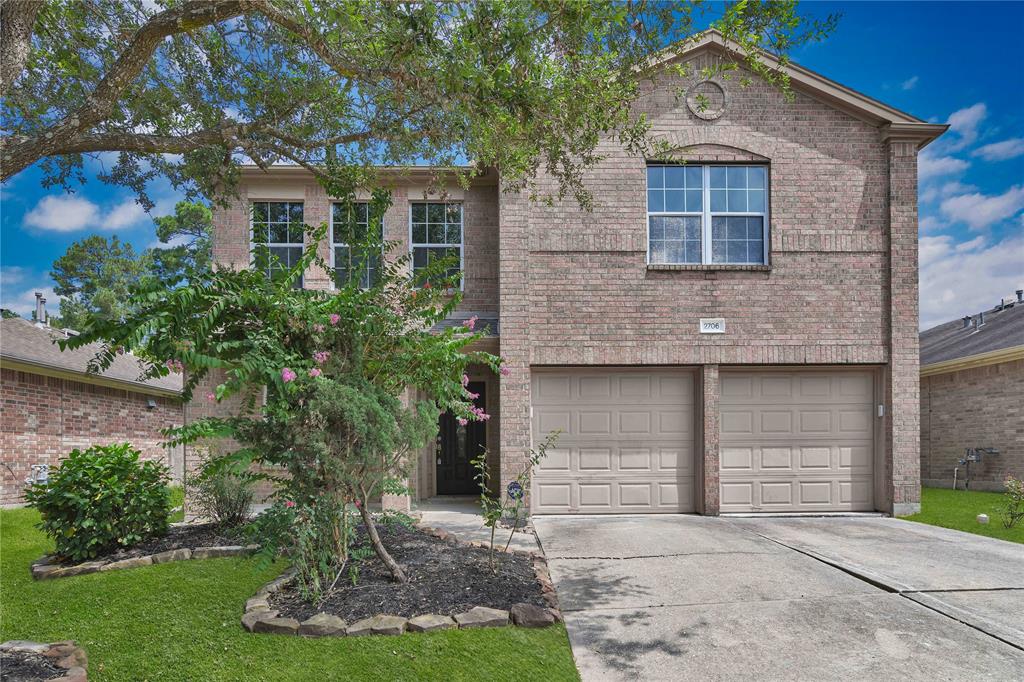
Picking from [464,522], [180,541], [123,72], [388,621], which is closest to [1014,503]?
[464,522]

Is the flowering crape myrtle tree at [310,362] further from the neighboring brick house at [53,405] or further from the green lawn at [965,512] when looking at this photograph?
the green lawn at [965,512]

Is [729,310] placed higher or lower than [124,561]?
higher

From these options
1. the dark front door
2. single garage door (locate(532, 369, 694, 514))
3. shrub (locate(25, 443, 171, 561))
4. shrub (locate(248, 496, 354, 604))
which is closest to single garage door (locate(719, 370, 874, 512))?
single garage door (locate(532, 369, 694, 514))

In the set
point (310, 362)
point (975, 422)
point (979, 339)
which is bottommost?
point (975, 422)

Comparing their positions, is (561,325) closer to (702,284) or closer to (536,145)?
(702,284)

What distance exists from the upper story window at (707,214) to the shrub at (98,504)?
7765mm

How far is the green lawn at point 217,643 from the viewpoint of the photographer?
13.1 ft

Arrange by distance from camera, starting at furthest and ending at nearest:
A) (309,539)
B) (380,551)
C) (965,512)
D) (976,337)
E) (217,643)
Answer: (976,337) < (965,512) < (380,551) < (309,539) < (217,643)

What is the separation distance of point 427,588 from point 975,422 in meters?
13.6

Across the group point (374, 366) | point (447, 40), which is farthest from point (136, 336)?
point (447, 40)

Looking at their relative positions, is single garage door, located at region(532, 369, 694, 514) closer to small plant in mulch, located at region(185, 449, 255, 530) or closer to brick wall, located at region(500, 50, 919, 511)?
brick wall, located at region(500, 50, 919, 511)

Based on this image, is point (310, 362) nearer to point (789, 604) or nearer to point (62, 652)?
point (62, 652)

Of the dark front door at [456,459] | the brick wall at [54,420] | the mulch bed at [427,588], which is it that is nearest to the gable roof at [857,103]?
the dark front door at [456,459]

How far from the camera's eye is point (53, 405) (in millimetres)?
12711
